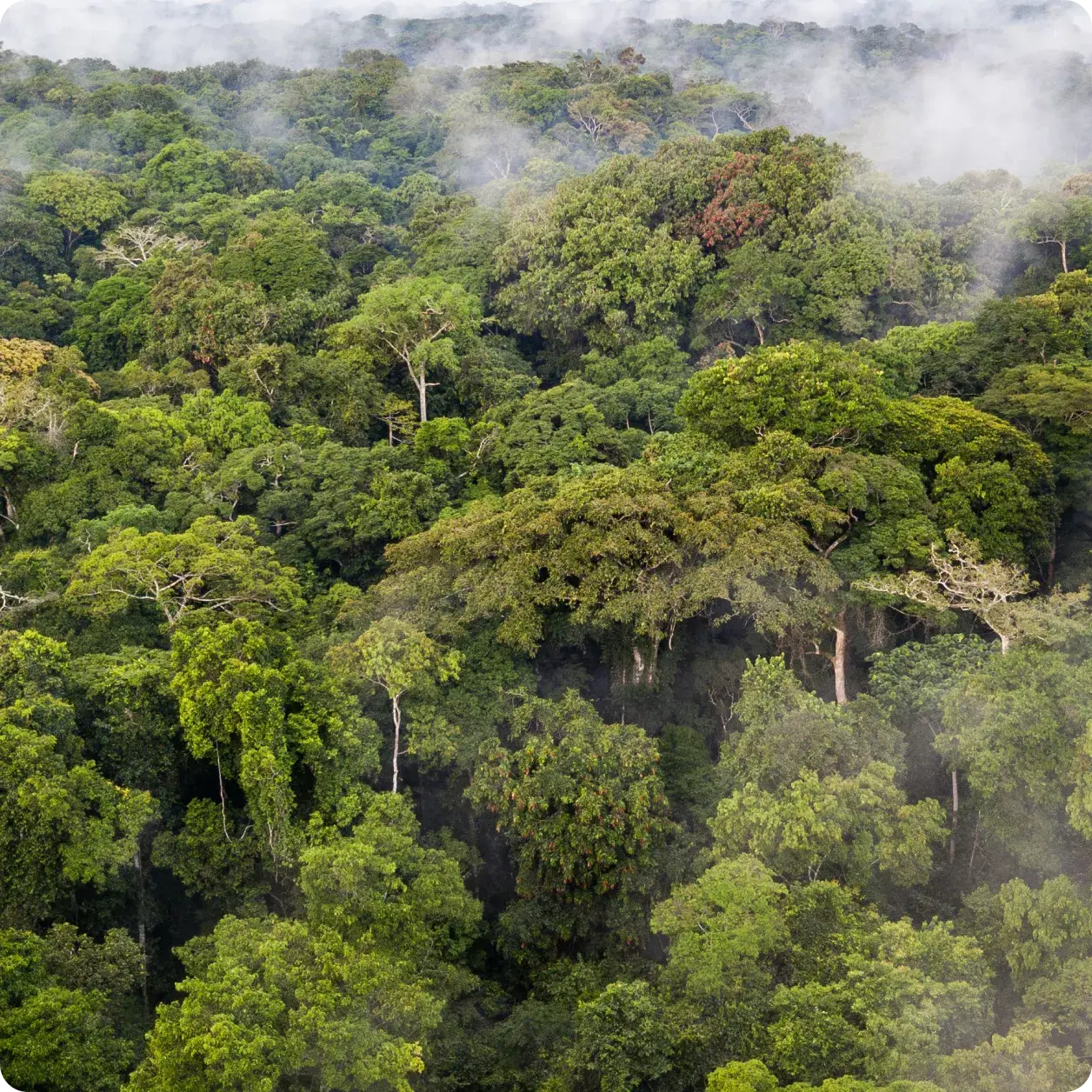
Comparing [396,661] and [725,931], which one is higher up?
[396,661]

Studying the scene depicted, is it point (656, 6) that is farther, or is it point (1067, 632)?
point (656, 6)

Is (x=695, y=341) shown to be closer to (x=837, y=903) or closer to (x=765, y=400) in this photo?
(x=765, y=400)

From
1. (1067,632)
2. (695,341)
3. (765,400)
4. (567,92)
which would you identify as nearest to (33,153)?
(567,92)

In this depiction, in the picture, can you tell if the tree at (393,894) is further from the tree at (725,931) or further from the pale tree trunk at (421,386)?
the pale tree trunk at (421,386)

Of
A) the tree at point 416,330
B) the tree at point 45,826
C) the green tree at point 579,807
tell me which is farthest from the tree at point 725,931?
the tree at point 416,330

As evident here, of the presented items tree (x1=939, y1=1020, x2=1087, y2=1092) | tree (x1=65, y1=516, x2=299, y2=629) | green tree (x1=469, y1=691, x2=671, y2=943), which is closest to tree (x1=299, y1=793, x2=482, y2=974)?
green tree (x1=469, y1=691, x2=671, y2=943)

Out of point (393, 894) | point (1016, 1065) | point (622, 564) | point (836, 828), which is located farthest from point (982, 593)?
point (393, 894)

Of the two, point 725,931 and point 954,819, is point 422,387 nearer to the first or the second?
point 954,819
